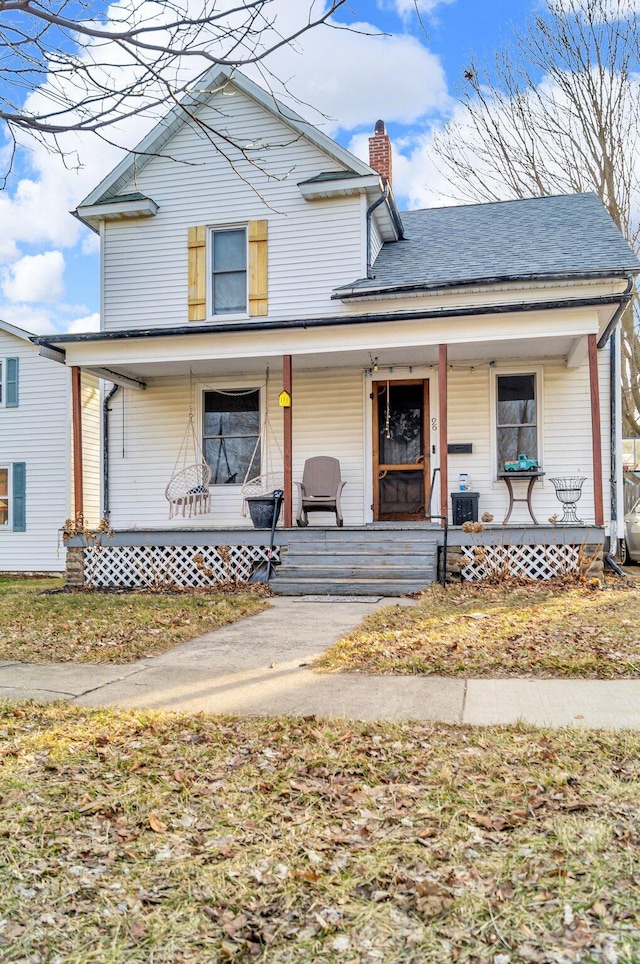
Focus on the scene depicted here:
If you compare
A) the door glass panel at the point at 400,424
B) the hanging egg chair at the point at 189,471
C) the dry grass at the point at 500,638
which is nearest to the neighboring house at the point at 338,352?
the door glass panel at the point at 400,424

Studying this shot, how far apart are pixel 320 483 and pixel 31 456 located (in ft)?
26.5

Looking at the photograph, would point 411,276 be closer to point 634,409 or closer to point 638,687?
point 638,687

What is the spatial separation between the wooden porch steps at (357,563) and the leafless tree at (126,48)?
→ 5930 mm

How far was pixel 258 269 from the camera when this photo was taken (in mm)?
11875

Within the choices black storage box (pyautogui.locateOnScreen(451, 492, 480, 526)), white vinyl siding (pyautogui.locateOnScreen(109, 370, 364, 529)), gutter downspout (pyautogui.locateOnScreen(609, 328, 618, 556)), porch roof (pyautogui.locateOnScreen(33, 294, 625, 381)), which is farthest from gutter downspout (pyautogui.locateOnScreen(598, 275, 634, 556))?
white vinyl siding (pyautogui.locateOnScreen(109, 370, 364, 529))

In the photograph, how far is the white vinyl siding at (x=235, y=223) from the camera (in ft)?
38.3

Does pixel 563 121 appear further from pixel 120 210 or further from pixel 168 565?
pixel 168 565

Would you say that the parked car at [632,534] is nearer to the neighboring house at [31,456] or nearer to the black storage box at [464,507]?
the black storage box at [464,507]

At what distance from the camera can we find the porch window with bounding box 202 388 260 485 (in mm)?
12094

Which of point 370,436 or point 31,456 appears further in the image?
point 31,456

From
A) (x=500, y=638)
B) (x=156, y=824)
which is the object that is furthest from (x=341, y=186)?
(x=156, y=824)

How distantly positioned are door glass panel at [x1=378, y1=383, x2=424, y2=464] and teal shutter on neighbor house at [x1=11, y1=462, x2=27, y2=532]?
8.76 meters

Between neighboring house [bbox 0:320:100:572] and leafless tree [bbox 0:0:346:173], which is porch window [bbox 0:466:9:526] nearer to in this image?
neighboring house [bbox 0:320:100:572]

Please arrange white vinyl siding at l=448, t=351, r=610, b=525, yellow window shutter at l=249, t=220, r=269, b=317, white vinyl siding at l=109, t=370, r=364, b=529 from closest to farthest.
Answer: white vinyl siding at l=448, t=351, r=610, b=525, white vinyl siding at l=109, t=370, r=364, b=529, yellow window shutter at l=249, t=220, r=269, b=317
